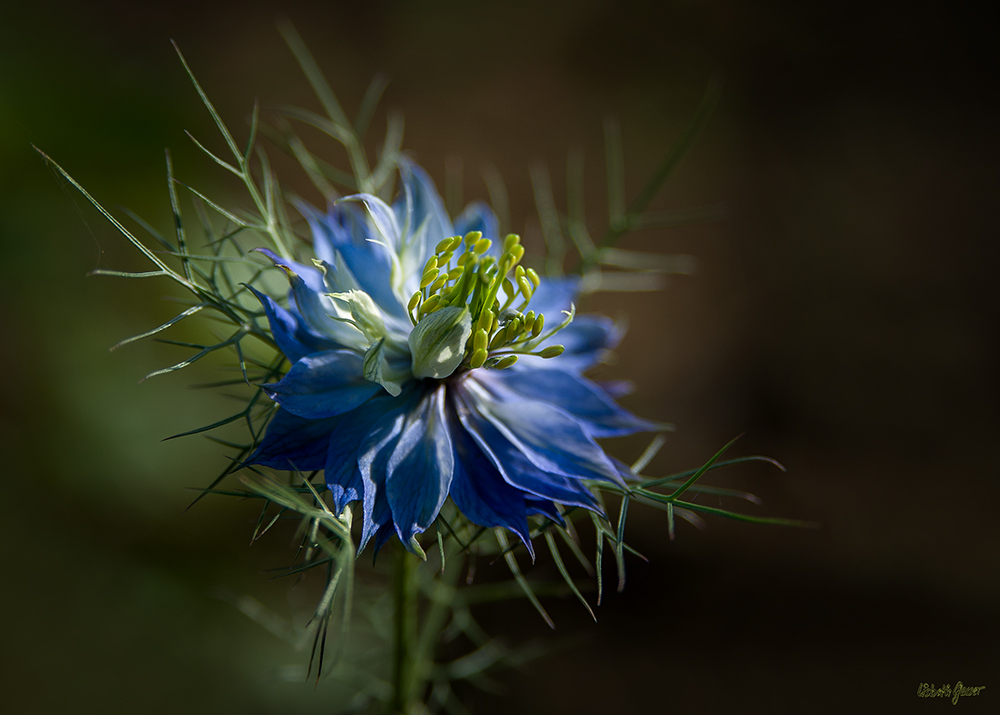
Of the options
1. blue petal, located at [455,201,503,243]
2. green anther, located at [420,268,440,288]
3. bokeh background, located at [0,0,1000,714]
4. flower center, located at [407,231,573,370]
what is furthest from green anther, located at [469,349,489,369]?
bokeh background, located at [0,0,1000,714]

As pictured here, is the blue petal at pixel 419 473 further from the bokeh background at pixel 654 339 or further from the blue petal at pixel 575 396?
the bokeh background at pixel 654 339

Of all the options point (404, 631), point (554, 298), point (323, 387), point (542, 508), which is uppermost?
point (554, 298)

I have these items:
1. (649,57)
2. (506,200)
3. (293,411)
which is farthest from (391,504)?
(649,57)

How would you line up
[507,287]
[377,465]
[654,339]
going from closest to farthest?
1. [377,465]
2. [507,287]
3. [654,339]

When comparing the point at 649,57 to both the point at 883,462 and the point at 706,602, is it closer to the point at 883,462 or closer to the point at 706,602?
the point at 883,462

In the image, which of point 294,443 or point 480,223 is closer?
point 294,443

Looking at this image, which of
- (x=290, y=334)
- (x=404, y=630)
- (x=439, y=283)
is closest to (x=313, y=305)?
(x=290, y=334)

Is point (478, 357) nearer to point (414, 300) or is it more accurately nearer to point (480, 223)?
point (414, 300)

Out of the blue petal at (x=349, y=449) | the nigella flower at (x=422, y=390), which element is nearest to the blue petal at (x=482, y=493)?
the nigella flower at (x=422, y=390)
